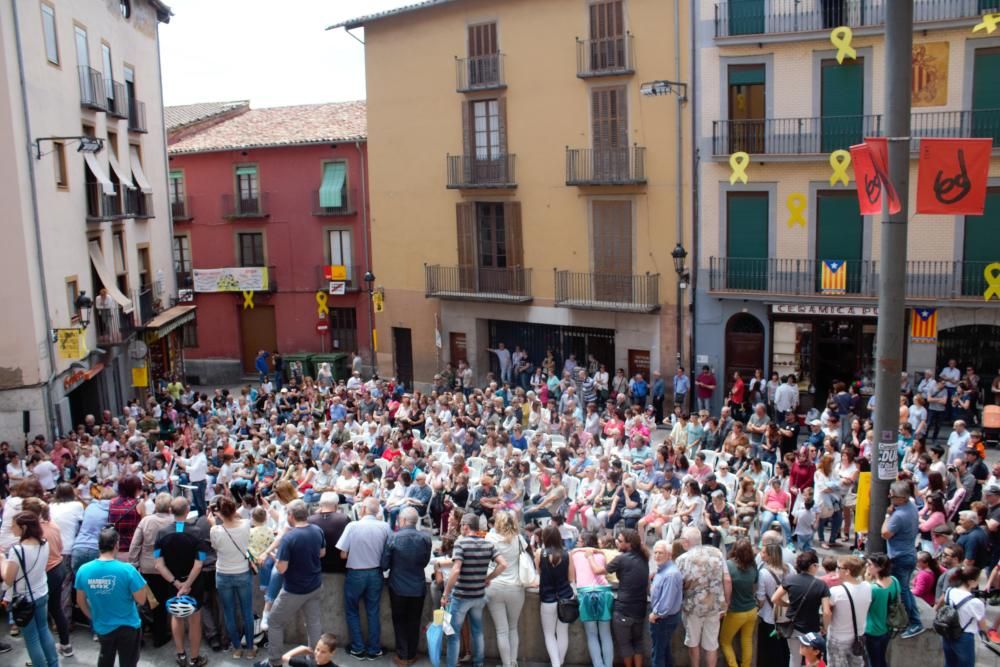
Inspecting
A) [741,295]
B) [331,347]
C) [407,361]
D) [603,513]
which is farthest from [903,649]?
[331,347]

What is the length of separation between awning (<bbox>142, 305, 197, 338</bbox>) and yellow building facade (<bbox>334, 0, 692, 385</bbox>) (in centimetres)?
627

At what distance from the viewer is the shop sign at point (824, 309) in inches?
868

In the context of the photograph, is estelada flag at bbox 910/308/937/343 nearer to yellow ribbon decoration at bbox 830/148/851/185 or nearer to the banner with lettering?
A: yellow ribbon decoration at bbox 830/148/851/185

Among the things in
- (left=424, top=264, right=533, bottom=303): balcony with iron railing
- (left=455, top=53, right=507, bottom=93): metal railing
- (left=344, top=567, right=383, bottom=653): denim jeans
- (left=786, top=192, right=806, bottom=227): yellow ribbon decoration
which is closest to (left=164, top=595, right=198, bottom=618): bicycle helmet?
A: (left=344, top=567, right=383, bottom=653): denim jeans

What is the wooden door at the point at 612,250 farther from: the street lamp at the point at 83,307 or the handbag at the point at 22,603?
the handbag at the point at 22,603

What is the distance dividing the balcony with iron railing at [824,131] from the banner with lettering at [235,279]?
18712mm

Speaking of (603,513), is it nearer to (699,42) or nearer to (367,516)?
(367,516)

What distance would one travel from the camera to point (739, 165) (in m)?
22.8

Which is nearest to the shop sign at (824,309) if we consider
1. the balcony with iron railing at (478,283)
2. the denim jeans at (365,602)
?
the balcony with iron railing at (478,283)

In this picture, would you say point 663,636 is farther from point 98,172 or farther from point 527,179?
point 98,172

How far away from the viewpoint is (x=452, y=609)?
31.2 ft

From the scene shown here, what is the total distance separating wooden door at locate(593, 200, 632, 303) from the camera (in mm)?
25422

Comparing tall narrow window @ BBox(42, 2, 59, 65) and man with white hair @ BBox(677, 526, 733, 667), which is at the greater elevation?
tall narrow window @ BBox(42, 2, 59, 65)

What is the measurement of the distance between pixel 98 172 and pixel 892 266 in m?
21.5
